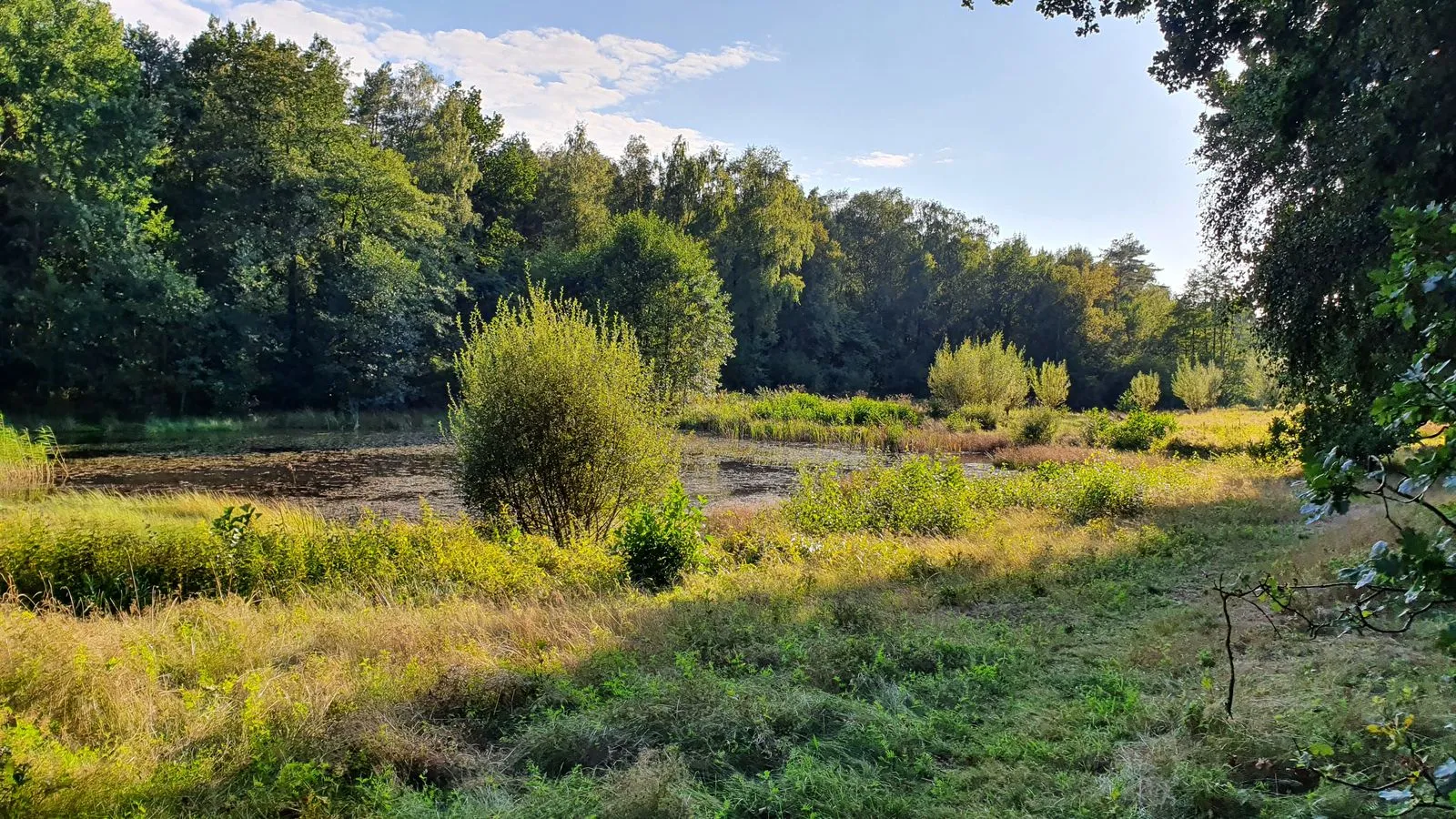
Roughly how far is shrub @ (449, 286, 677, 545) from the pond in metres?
2.41

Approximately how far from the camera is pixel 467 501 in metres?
11.9

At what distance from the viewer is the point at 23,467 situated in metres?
14.4

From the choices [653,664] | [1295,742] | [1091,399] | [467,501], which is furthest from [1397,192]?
[1091,399]

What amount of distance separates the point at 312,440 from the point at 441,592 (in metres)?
23.4

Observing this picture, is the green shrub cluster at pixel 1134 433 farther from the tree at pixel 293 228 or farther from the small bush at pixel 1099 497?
the tree at pixel 293 228

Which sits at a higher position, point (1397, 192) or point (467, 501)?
point (1397, 192)

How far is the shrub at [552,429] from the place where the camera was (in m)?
11.3

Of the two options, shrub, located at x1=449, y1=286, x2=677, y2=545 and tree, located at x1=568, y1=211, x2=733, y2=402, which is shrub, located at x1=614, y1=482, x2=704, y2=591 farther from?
tree, located at x1=568, y1=211, x2=733, y2=402

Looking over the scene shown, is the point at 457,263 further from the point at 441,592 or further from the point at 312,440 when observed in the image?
the point at 441,592

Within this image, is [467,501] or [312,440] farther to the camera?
[312,440]

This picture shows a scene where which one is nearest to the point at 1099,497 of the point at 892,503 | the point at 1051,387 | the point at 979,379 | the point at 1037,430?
the point at 892,503

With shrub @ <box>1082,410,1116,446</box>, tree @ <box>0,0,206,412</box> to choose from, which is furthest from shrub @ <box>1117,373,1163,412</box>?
tree @ <box>0,0,206,412</box>

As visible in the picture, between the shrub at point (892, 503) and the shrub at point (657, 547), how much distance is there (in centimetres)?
338

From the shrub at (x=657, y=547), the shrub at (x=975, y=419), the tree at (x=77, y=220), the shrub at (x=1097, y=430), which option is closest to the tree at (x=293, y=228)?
the tree at (x=77, y=220)
